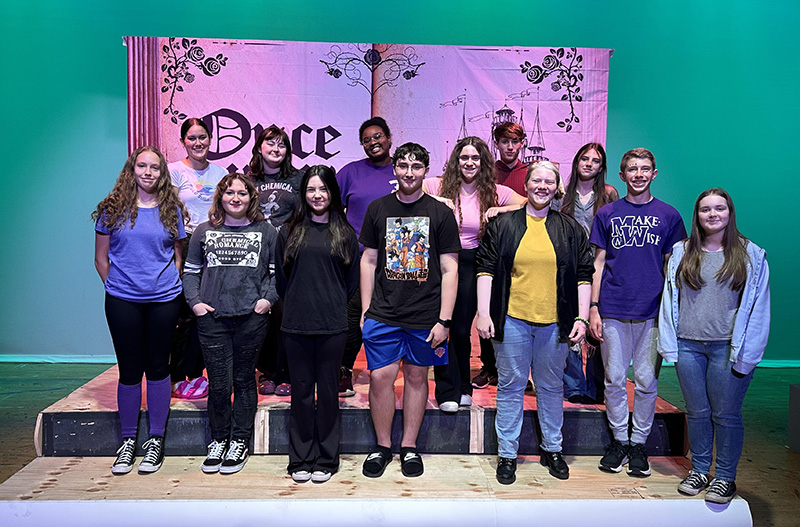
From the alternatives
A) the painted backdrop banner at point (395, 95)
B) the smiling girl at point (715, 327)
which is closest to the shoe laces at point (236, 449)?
the smiling girl at point (715, 327)

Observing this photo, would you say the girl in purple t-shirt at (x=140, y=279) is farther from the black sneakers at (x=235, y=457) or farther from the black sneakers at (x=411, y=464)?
the black sneakers at (x=411, y=464)

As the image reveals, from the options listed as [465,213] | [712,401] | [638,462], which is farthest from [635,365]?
[465,213]

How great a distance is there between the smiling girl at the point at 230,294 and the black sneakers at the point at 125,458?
0.37m

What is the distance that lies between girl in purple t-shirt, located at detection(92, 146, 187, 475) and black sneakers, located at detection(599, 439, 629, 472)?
2.23 metres

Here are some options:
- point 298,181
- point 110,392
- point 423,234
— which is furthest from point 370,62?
point 110,392

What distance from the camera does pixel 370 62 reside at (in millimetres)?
5402

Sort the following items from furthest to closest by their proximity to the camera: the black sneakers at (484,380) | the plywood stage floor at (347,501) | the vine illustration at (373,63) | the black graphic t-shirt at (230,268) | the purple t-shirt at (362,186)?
1. the vine illustration at (373,63)
2. the black sneakers at (484,380)
3. the purple t-shirt at (362,186)
4. the black graphic t-shirt at (230,268)
5. the plywood stage floor at (347,501)

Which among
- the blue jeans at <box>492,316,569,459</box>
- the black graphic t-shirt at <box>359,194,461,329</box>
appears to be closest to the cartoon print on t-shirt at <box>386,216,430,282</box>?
the black graphic t-shirt at <box>359,194,461,329</box>

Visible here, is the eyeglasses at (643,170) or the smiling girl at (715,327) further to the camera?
the eyeglasses at (643,170)

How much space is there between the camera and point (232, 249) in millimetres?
3133

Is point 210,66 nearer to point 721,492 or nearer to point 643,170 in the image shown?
point 643,170

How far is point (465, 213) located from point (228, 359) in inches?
55.7

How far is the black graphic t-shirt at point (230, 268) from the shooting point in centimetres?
310

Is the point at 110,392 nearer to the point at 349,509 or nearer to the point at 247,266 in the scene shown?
the point at 247,266
